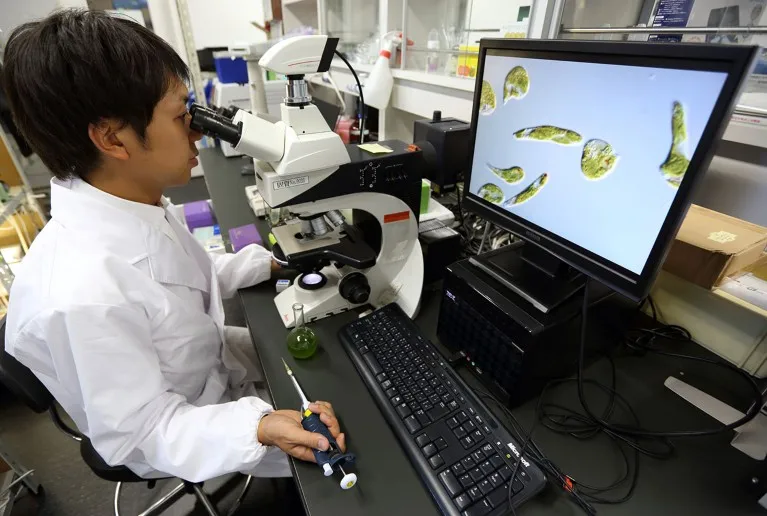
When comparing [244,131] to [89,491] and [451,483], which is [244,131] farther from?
[89,491]

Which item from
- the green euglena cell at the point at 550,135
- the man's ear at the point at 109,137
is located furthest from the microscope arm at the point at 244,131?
the green euglena cell at the point at 550,135

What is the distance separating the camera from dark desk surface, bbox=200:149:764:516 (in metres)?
0.56

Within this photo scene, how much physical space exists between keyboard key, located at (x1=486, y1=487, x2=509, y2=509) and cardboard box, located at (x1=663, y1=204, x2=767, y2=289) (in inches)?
23.5

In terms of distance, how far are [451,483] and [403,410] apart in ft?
0.46

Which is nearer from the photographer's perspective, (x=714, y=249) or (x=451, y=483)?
(x=451, y=483)

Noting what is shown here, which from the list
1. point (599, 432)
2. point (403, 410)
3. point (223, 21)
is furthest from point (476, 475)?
point (223, 21)

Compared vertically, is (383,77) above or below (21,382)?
above

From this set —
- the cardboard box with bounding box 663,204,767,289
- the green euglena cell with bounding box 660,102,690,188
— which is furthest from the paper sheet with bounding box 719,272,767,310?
the green euglena cell with bounding box 660,102,690,188

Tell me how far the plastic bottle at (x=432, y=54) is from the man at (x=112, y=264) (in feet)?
2.99

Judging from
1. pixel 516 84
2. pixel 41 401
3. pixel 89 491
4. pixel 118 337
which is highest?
pixel 516 84

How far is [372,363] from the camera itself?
758mm

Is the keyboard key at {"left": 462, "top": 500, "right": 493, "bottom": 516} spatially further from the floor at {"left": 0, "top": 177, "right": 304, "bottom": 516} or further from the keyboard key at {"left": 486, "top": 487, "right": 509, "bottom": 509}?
the floor at {"left": 0, "top": 177, "right": 304, "bottom": 516}

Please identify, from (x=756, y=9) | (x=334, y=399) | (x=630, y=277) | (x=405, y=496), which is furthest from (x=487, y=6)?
(x=405, y=496)

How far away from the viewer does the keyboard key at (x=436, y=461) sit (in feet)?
1.91
